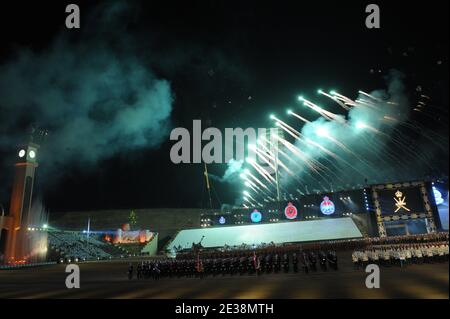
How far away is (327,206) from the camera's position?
39000 mm

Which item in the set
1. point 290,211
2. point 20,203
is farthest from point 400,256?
point 20,203

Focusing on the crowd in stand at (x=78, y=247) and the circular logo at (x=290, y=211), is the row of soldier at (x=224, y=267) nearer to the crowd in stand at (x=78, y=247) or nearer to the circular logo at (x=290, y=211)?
the circular logo at (x=290, y=211)

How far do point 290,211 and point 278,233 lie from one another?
12.1ft

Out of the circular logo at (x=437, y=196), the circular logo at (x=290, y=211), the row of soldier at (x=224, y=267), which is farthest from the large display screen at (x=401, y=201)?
the row of soldier at (x=224, y=267)

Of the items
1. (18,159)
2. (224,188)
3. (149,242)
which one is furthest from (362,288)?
(224,188)

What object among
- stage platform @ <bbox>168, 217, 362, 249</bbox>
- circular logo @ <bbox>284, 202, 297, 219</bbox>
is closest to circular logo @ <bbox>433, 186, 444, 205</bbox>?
stage platform @ <bbox>168, 217, 362, 249</bbox>

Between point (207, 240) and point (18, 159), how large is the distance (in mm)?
33995

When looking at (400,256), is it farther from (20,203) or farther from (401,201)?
(20,203)

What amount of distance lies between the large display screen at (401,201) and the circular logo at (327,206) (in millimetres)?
5738
